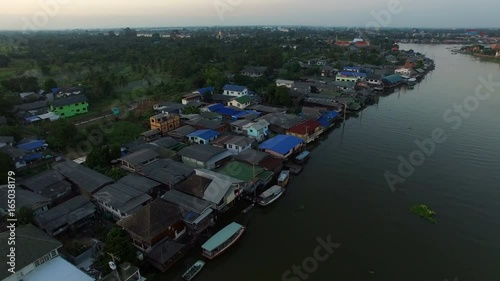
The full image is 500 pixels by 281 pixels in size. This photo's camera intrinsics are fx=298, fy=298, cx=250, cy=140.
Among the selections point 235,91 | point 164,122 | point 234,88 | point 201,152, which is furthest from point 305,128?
point 234,88

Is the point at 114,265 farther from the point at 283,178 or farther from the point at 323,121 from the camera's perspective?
the point at 323,121

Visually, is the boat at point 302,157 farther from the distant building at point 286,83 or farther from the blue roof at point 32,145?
the distant building at point 286,83

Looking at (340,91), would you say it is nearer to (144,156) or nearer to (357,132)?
(357,132)

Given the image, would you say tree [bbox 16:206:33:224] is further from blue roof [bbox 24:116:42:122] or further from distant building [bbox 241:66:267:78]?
distant building [bbox 241:66:267:78]

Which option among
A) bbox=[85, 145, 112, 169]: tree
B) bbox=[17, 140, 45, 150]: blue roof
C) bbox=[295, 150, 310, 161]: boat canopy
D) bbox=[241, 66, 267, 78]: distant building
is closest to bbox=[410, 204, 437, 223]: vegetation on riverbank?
bbox=[295, 150, 310, 161]: boat canopy

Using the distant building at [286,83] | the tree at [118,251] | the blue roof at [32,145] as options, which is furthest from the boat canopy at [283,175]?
the distant building at [286,83]
